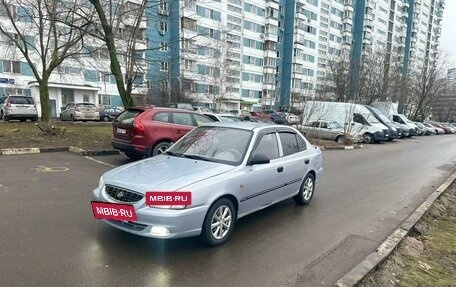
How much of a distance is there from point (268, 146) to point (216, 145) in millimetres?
848

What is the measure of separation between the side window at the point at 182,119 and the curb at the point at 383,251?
20.6 feet

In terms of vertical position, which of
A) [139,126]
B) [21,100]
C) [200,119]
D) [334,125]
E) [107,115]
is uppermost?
[21,100]

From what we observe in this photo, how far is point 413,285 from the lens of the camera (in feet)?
11.7

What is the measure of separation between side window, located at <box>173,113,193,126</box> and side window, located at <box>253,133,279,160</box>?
15.5 feet

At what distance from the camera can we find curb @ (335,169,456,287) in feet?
11.3

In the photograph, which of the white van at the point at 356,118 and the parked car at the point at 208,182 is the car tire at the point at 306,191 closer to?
the parked car at the point at 208,182

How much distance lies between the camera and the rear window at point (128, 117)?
8938 millimetres

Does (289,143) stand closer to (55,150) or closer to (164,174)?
(164,174)

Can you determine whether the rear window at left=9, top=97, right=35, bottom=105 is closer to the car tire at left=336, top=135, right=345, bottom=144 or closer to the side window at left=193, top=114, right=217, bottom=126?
the side window at left=193, top=114, right=217, bottom=126

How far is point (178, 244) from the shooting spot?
4.18 meters

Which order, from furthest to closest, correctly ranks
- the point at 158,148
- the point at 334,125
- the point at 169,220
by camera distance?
the point at 334,125
the point at 158,148
the point at 169,220

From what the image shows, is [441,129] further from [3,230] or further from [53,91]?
[3,230]

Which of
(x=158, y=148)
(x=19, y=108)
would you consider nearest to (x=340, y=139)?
(x=158, y=148)

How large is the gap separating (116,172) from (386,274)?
351 cm
